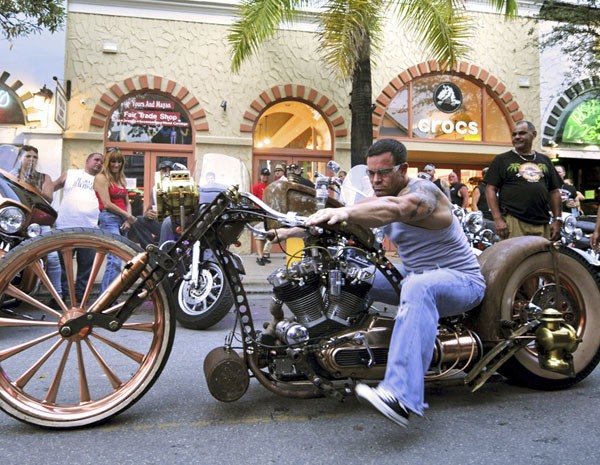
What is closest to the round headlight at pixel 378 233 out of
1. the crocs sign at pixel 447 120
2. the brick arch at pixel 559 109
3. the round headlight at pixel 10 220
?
the round headlight at pixel 10 220

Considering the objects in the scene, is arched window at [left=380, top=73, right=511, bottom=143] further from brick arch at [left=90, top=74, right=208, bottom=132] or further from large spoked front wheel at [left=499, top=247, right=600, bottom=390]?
large spoked front wheel at [left=499, top=247, right=600, bottom=390]

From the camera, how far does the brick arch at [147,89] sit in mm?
10414

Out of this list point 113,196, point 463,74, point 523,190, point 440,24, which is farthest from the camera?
point 463,74

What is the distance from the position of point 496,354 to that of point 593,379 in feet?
3.43

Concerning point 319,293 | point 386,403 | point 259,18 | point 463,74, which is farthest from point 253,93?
point 386,403

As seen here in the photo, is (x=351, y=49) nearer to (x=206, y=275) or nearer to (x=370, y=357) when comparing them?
(x=206, y=275)

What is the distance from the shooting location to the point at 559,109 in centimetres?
1247

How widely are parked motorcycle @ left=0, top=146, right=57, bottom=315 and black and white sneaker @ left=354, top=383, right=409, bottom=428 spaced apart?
2.81 meters

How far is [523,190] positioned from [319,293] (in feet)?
9.41

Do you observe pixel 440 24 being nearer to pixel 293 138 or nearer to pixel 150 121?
pixel 293 138

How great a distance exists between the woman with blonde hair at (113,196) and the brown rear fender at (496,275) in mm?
4460

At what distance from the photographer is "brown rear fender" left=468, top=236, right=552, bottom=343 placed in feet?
9.13

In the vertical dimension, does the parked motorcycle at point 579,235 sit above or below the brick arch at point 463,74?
below

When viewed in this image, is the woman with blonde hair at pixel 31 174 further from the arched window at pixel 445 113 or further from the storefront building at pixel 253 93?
the arched window at pixel 445 113
